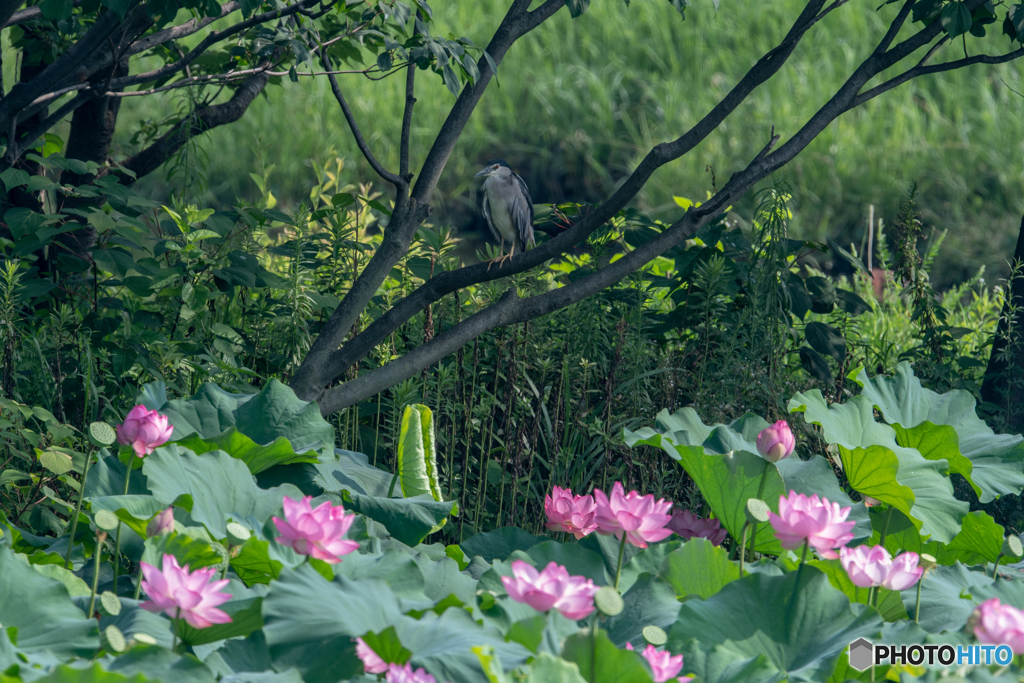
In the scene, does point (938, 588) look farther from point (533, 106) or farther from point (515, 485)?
point (533, 106)

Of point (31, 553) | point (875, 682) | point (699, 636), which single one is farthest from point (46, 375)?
point (875, 682)

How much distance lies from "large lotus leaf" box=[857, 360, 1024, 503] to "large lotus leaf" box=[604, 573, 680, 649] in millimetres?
763

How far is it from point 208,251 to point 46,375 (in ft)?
1.80

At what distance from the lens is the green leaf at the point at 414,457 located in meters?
1.79

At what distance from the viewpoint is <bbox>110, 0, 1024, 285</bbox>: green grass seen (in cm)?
587

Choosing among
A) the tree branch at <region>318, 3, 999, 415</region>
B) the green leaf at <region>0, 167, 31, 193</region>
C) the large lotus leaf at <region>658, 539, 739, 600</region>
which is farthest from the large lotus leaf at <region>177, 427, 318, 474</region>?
the green leaf at <region>0, 167, 31, 193</region>

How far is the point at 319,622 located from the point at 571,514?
0.60 meters

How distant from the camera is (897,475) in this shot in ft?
5.49

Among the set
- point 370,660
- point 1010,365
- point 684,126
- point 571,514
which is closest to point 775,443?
point 571,514

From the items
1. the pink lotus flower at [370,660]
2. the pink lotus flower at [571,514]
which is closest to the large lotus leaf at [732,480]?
the pink lotus flower at [571,514]

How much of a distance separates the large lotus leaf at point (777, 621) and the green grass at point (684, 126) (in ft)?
15.1

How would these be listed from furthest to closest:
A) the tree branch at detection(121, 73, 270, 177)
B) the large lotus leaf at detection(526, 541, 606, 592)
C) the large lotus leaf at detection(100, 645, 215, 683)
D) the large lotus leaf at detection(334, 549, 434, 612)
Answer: the tree branch at detection(121, 73, 270, 177), the large lotus leaf at detection(526, 541, 606, 592), the large lotus leaf at detection(334, 549, 434, 612), the large lotus leaf at detection(100, 645, 215, 683)

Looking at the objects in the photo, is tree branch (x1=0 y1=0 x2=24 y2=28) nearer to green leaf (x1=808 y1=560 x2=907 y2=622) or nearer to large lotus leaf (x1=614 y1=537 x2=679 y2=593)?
large lotus leaf (x1=614 y1=537 x2=679 y2=593)

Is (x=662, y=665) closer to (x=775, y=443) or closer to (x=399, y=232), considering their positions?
(x=775, y=443)
